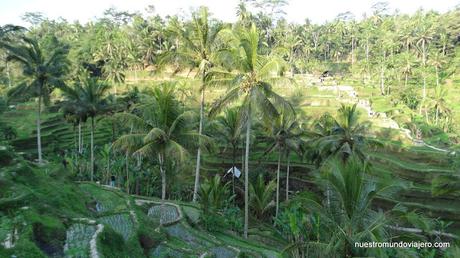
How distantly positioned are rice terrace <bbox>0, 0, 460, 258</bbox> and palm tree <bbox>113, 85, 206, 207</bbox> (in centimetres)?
7

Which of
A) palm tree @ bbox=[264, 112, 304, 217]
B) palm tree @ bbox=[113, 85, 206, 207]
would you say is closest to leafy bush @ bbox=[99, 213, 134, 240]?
palm tree @ bbox=[113, 85, 206, 207]

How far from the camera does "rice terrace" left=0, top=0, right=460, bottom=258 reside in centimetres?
1150

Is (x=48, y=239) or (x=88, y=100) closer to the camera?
(x=48, y=239)

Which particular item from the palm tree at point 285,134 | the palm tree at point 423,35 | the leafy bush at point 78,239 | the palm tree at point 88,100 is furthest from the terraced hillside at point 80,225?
the palm tree at point 423,35

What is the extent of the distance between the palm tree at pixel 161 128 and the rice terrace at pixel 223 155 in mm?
74

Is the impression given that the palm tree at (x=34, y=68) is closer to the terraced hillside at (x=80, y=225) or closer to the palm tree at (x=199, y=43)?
the palm tree at (x=199, y=43)

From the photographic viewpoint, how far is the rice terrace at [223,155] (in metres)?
11.5

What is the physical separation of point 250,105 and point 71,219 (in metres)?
9.29

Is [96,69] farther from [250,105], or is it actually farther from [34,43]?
[250,105]

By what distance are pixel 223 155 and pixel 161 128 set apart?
21450 millimetres

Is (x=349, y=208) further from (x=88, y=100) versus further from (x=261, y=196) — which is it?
(x=88, y=100)

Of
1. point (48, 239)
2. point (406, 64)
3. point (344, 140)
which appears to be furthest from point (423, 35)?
point (48, 239)

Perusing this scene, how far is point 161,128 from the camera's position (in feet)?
67.8

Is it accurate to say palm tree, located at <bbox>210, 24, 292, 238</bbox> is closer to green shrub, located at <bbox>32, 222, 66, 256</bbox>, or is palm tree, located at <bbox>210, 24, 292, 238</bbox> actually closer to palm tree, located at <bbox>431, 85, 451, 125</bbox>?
green shrub, located at <bbox>32, 222, 66, 256</bbox>
